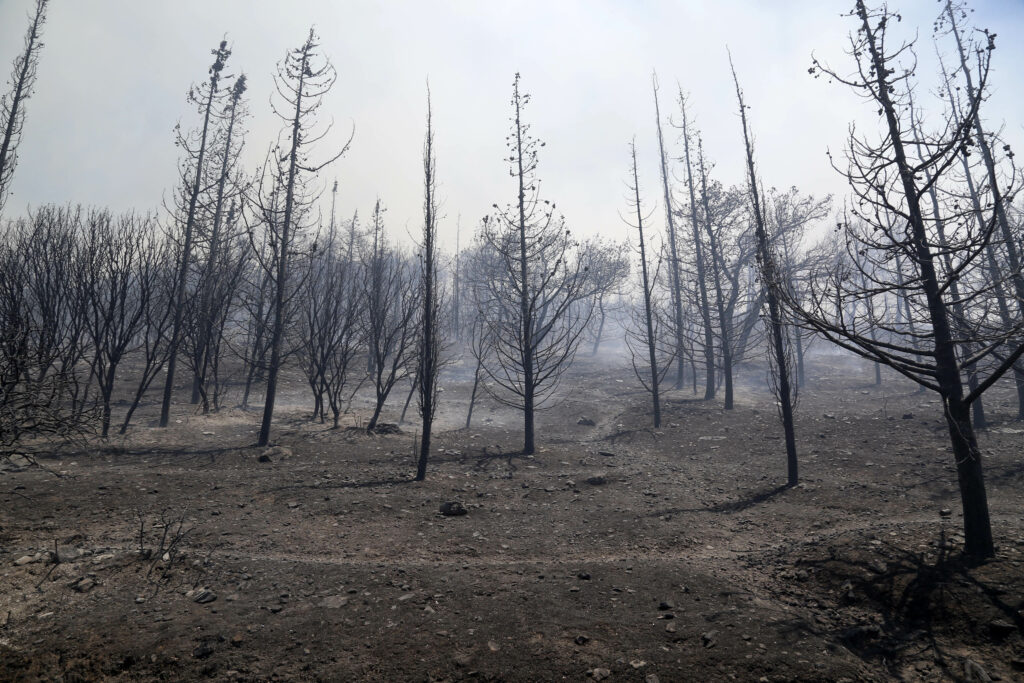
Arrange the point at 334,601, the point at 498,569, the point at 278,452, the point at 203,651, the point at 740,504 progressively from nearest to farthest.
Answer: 1. the point at 203,651
2. the point at 334,601
3. the point at 498,569
4. the point at 740,504
5. the point at 278,452

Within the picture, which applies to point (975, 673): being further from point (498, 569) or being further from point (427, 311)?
point (427, 311)

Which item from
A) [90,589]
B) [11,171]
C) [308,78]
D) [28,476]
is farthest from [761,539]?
[11,171]

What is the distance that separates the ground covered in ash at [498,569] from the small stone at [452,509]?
21cm

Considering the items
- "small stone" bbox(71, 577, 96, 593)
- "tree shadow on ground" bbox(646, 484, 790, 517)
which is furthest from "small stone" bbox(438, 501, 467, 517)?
"small stone" bbox(71, 577, 96, 593)

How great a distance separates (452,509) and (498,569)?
1769mm

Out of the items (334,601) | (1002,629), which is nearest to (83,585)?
(334,601)

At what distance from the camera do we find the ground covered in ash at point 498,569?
3.38 m

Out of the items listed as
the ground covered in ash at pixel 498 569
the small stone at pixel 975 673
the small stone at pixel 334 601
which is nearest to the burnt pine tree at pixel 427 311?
the ground covered in ash at pixel 498 569

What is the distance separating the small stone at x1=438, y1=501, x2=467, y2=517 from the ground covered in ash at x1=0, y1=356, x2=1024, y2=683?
0.68ft

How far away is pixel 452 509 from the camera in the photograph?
21.8ft

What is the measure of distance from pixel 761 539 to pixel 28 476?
419 inches

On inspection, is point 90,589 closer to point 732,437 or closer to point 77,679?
point 77,679

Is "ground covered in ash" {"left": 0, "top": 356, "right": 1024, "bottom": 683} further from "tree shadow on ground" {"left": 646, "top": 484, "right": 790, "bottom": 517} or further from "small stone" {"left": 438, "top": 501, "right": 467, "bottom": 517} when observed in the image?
"small stone" {"left": 438, "top": 501, "right": 467, "bottom": 517}

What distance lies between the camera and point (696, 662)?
3326mm
